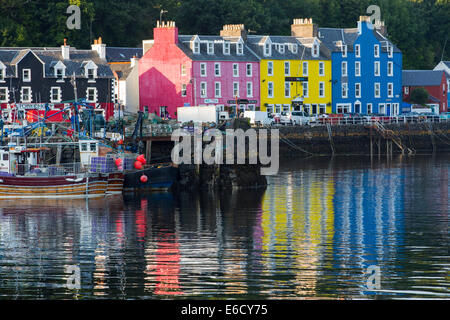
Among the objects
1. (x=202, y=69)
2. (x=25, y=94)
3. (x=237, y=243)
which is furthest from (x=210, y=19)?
(x=237, y=243)

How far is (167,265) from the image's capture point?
35594 mm

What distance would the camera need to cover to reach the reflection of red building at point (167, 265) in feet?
104

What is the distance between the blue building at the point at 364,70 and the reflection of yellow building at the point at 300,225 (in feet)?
134

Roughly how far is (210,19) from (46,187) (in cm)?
5849

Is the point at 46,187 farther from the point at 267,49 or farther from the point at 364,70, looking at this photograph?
the point at 364,70

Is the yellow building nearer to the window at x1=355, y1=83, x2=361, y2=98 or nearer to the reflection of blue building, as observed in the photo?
the window at x1=355, y1=83, x2=361, y2=98

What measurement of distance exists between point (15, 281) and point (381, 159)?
5771 centimetres

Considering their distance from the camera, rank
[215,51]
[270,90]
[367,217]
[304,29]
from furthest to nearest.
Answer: [304,29], [270,90], [215,51], [367,217]

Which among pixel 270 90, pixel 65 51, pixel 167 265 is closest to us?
pixel 167 265

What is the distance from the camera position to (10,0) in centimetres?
9738

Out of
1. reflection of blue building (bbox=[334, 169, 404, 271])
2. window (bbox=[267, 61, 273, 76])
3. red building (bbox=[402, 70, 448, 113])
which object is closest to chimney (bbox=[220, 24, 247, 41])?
window (bbox=[267, 61, 273, 76])

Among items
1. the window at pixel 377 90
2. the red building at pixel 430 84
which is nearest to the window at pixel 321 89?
the window at pixel 377 90

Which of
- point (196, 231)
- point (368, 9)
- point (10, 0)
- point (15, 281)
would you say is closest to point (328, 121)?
point (368, 9)

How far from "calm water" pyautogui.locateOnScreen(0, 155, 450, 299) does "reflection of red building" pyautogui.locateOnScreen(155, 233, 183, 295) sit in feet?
0.17
